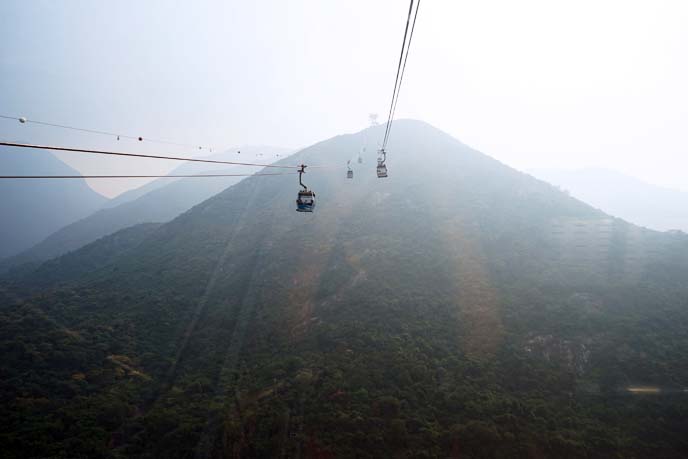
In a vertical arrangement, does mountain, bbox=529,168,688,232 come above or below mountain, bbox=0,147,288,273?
above

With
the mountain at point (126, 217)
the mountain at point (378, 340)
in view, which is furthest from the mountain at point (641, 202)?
the mountain at point (126, 217)

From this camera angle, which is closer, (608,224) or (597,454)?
(597,454)

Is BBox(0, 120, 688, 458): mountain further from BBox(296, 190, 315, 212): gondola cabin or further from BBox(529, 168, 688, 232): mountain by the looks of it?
BBox(529, 168, 688, 232): mountain

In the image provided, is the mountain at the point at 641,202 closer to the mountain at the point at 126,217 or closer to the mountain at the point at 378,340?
the mountain at the point at 378,340

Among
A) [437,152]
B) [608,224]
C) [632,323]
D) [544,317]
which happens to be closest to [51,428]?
[544,317]

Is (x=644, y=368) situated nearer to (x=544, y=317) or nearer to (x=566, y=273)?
(x=544, y=317)

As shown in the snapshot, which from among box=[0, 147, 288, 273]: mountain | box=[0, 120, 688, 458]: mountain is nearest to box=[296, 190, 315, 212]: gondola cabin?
box=[0, 120, 688, 458]: mountain

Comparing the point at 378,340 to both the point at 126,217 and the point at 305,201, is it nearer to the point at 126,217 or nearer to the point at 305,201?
the point at 305,201

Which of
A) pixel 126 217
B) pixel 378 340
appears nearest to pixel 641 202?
pixel 378 340
